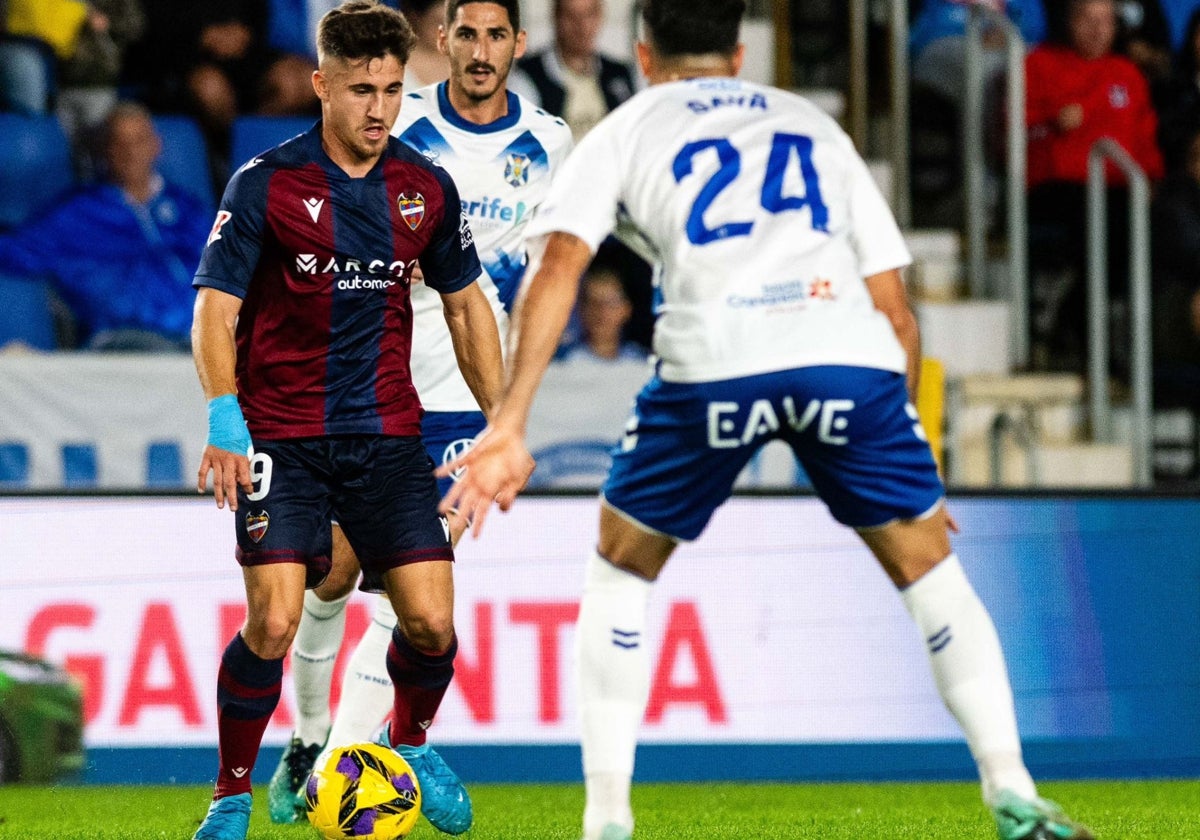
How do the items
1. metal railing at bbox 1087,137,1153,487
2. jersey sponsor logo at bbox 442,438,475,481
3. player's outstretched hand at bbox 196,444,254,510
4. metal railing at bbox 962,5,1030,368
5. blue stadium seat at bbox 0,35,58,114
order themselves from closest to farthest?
player's outstretched hand at bbox 196,444,254,510 → jersey sponsor logo at bbox 442,438,475,481 → metal railing at bbox 1087,137,1153,487 → blue stadium seat at bbox 0,35,58,114 → metal railing at bbox 962,5,1030,368

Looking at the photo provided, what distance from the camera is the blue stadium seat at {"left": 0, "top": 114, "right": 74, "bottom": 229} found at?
9023mm

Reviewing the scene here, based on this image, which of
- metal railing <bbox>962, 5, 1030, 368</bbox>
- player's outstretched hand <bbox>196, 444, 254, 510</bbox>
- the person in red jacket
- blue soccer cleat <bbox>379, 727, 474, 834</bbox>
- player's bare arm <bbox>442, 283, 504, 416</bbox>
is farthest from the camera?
the person in red jacket

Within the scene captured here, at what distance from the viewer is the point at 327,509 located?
4.89m

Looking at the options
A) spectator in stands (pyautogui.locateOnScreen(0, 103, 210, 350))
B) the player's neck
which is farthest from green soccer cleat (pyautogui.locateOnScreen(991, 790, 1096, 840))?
spectator in stands (pyautogui.locateOnScreen(0, 103, 210, 350))

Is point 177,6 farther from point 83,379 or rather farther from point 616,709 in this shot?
point 616,709

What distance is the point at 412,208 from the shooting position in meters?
4.86

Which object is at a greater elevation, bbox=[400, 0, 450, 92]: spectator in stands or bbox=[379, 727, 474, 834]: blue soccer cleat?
bbox=[400, 0, 450, 92]: spectator in stands

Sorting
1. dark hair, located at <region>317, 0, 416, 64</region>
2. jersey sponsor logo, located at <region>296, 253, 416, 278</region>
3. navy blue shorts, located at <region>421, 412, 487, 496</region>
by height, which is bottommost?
navy blue shorts, located at <region>421, 412, 487, 496</region>

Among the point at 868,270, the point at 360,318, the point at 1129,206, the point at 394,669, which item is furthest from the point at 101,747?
the point at 1129,206

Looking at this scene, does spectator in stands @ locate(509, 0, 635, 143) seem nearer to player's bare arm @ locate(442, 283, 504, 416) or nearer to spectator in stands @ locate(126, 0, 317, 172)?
spectator in stands @ locate(126, 0, 317, 172)

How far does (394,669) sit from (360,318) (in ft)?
3.27

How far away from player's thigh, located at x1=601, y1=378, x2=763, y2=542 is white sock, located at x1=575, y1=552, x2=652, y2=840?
160mm

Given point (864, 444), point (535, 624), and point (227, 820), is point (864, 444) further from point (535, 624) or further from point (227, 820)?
point (535, 624)

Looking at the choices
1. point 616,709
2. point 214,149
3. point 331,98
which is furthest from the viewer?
point 214,149
